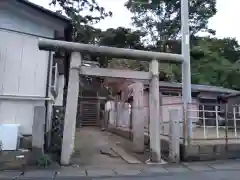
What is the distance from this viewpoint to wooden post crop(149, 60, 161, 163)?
815 cm

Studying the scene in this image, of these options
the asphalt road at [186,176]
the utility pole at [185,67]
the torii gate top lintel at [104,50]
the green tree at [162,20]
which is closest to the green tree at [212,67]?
the green tree at [162,20]

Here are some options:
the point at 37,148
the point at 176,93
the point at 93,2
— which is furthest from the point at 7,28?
the point at 176,93

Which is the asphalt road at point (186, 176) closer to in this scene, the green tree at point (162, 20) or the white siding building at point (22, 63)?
the white siding building at point (22, 63)

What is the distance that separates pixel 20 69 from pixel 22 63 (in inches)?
7.4

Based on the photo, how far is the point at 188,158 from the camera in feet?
27.0

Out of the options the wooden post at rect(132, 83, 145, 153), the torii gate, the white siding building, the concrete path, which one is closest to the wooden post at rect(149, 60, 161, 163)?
the torii gate

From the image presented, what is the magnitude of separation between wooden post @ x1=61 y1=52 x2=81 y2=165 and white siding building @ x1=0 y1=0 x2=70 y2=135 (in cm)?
96

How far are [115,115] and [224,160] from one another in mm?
8999

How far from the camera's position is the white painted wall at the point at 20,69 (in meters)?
7.85

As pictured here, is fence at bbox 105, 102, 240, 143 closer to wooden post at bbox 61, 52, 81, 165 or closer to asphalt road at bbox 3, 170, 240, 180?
asphalt road at bbox 3, 170, 240, 180

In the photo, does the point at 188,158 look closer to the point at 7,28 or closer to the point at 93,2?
the point at 7,28

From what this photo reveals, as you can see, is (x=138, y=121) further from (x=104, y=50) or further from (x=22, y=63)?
(x=22, y=63)

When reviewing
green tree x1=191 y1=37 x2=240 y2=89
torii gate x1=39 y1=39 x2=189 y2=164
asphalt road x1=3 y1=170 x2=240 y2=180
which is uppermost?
green tree x1=191 y1=37 x2=240 y2=89

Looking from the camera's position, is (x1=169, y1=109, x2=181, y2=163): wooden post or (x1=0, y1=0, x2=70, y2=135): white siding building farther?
(x1=169, y1=109, x2=181, y2=163): wooden post
